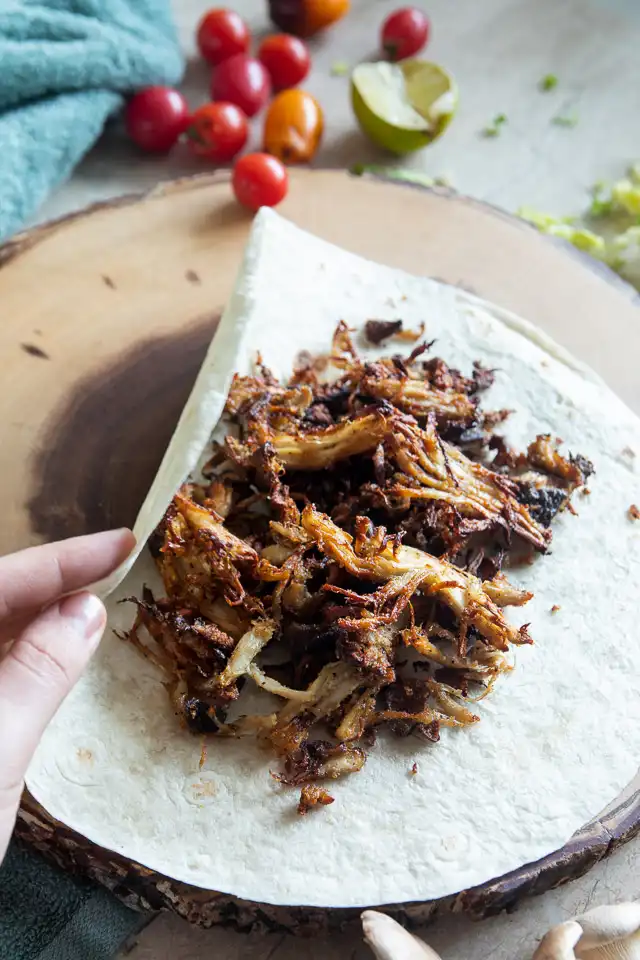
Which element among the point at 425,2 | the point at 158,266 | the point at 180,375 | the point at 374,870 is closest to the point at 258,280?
the point at 180,375

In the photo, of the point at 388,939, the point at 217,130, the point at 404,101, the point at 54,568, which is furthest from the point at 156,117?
the point at 388,939

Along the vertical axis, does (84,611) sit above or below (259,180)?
below

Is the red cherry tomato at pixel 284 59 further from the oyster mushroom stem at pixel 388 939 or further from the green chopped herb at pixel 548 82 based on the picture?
the oyster mushroom stem at pixel 388 939

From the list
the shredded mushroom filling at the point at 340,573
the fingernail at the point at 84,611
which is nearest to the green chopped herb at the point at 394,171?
the shredded mushroom filling at the point at 340,573

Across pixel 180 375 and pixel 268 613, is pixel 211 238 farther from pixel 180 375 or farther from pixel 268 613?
pixel 268 613

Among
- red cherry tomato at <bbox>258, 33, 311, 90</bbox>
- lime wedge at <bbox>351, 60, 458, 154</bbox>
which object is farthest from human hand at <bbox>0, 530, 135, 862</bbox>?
red cherry tomato at <bbox>258, 33, 311, 90</bbox>

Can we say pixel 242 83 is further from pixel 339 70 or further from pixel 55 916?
pixel 55 916
